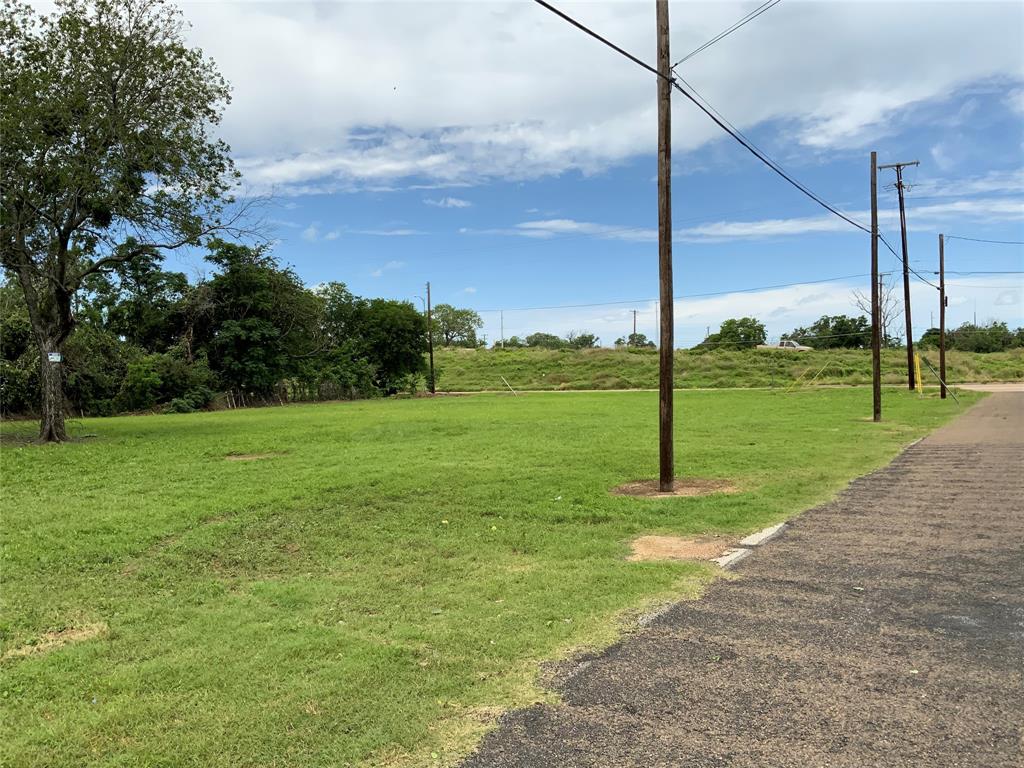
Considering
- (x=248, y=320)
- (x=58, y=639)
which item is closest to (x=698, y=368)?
(x=248, y=320)

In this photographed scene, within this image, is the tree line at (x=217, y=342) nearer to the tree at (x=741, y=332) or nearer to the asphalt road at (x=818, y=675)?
the asphalt road at (x=818, y=675)

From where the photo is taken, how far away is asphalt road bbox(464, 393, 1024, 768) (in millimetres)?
3246

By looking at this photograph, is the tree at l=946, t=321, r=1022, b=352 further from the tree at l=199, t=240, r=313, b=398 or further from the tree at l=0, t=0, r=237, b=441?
the tree at l=0, t=0, r=237, b=441

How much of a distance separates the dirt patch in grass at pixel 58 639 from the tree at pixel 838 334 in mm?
87902

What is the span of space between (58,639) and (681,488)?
8.21m

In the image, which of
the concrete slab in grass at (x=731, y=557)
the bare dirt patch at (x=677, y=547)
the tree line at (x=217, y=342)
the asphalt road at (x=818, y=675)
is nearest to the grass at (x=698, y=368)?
the tree line at (x=217, y=342)

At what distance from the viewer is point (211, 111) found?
20641 mm

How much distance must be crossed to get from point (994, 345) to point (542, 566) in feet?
342

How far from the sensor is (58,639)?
192 inches

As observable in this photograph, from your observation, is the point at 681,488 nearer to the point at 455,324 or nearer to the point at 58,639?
the point at 58,639

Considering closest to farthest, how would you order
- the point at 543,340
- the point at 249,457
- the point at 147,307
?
the point at 249,457 → the point at 147,307 → the point at 543,340

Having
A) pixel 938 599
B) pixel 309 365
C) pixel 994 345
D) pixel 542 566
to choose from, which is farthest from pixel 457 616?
pixel 994 345

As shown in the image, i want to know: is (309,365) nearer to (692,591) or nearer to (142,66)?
(142,66)

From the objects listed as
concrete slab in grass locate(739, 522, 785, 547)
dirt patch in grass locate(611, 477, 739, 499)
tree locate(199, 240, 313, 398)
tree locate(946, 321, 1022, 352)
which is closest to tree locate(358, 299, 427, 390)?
tree locate(199, 240, 313, 398)
